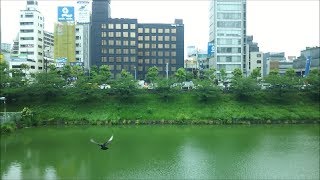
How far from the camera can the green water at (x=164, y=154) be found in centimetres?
2147

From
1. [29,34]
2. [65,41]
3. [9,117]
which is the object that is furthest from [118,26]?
[9,117]

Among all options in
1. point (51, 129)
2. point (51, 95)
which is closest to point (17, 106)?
point (51, 95)

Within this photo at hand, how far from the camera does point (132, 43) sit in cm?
7400

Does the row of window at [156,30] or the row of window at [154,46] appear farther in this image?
the row of window at [154,46]

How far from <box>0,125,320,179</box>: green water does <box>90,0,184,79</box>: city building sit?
118 ft

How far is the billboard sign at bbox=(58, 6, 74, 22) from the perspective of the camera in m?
66.1

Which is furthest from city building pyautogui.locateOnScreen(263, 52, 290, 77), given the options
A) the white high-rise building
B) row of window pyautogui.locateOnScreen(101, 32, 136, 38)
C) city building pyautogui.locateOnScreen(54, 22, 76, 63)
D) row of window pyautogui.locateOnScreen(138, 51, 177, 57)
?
the white high-rise building

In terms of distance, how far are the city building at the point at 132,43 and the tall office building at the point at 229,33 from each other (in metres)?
10.7

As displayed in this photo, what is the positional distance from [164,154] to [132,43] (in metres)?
50.0

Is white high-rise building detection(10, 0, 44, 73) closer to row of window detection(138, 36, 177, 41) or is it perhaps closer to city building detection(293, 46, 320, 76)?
row of window detection(138, 36, 177, 41)

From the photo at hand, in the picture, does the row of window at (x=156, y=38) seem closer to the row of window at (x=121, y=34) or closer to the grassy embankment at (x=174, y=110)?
the row of window at (x=121, y=34)

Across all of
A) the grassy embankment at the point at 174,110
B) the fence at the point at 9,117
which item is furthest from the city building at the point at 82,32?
the fence at the point at 9,117

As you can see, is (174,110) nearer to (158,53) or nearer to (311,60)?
(158,53)

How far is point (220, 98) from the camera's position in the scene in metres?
48.4
